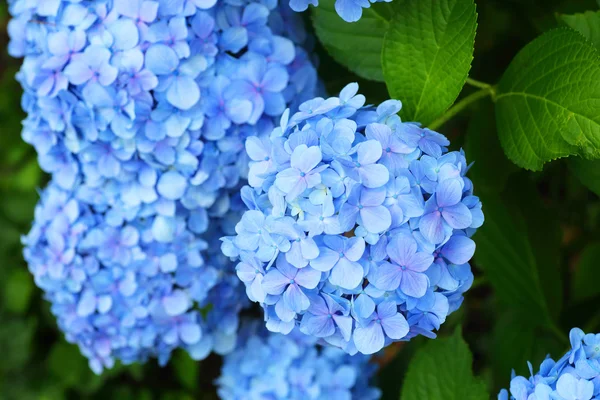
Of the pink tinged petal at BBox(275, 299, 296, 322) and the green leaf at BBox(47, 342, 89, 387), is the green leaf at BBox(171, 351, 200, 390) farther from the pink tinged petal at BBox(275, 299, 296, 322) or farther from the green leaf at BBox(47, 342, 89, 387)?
the pink tinged petal at BBox(275, 299, 296, 322)

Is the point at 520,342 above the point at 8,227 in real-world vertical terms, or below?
above

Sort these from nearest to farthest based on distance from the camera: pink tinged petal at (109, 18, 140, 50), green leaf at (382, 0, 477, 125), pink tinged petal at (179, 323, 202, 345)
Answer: green leaf at (382, 0, 477, 125) < pink tinged petal at (109, 18, 140, 50) < pink tinged petal at (179, 323, 202, 345)

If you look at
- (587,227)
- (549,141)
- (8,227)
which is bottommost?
(8,227)

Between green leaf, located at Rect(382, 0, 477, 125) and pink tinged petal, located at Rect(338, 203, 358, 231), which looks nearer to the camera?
pink tinged petal, located at Rect(338, 203, 358, 231)

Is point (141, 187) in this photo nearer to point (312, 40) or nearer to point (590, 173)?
point (312, 40)

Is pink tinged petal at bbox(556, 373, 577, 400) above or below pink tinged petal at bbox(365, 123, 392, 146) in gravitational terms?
below

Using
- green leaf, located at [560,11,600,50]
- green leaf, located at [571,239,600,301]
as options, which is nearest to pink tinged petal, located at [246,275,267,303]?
green leaf, located at [560,11,600,50]

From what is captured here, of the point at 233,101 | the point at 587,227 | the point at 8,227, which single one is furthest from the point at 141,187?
the point at 587,227

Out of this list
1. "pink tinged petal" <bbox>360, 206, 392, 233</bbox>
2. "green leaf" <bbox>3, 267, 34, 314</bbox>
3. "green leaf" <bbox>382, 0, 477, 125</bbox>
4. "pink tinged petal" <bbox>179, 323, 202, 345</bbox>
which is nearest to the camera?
"pink tinged petal" <bbox>360, 206, 392, 233</bbox>

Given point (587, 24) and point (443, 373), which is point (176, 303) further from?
point (587, 24)
